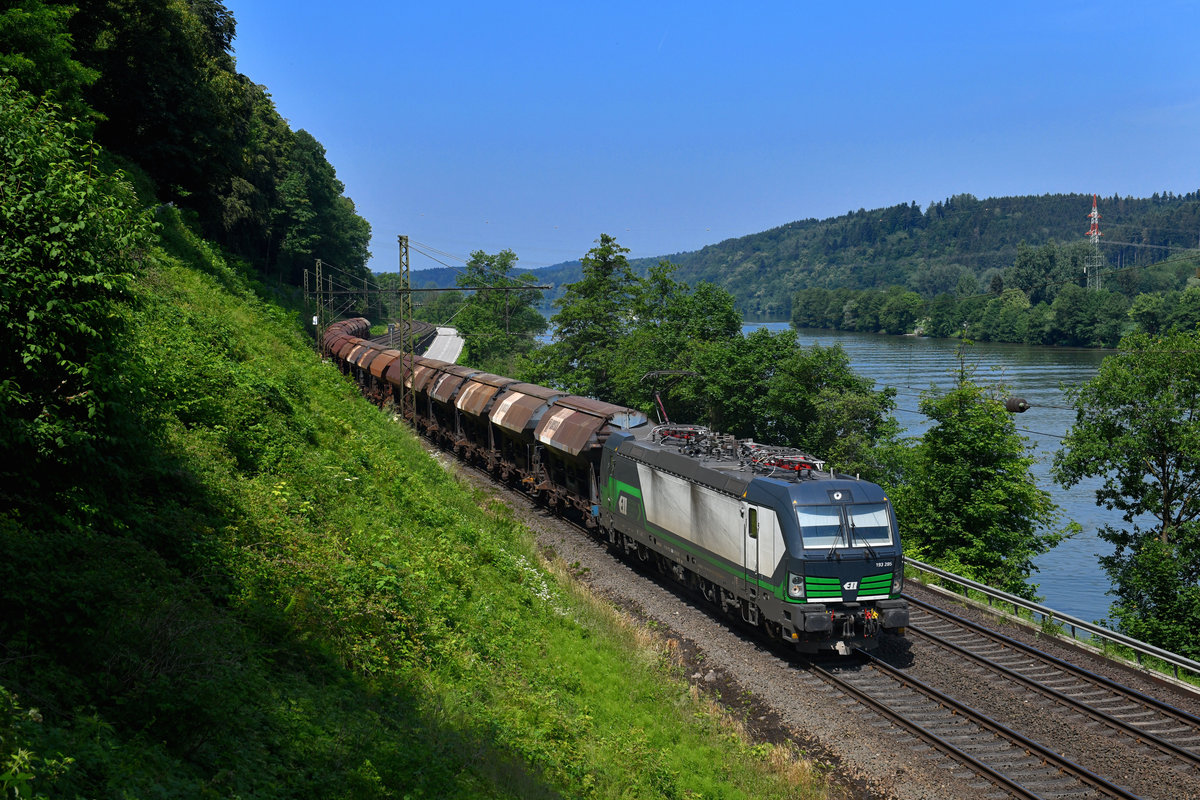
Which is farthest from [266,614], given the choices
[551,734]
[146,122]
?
[146,122]

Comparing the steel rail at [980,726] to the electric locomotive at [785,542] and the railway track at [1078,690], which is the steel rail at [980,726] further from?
the railway track at [1078,690]

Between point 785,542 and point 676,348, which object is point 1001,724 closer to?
point 785,542

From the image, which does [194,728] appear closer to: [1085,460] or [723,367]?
[1085,460]

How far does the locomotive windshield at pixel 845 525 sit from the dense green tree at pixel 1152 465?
55.7ft

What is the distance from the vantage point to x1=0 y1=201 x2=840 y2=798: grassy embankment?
760 centimetres

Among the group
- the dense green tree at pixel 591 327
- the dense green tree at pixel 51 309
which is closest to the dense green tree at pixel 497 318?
the dense green tree at pixel 591 327

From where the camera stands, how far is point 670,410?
50031 mm

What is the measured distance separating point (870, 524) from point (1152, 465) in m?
21.3

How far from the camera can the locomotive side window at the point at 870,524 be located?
56.4 ft

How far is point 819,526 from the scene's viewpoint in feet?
55.8

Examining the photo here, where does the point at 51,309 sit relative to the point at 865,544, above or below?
above

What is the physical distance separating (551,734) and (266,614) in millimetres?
4536

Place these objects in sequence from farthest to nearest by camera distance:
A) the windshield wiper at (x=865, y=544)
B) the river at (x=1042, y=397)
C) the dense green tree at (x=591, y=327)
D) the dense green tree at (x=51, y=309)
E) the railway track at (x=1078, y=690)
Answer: the dense green tree at (x=591, y=327) < the river at (x=1042, y=397) < the windshield wiper at (x=865, y=544) < the railway track at (x=1078, y=690) < the dense green tree at (x=51, y=309)

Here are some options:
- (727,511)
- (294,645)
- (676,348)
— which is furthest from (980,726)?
(676,348)
